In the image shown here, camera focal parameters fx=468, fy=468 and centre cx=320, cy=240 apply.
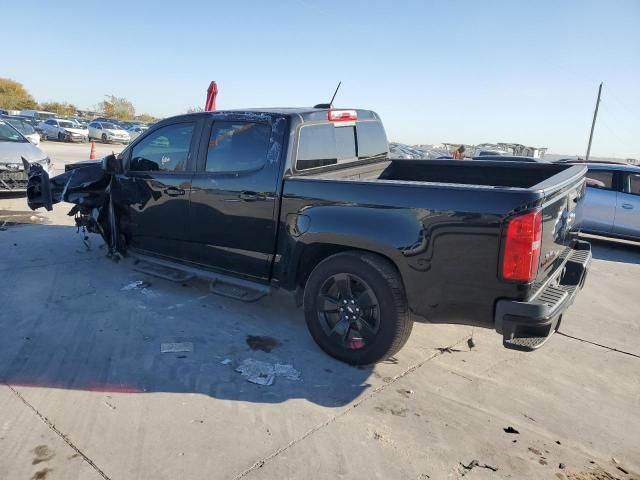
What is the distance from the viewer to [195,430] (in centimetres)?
280

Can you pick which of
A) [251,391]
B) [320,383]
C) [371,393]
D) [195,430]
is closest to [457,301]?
[371,393]

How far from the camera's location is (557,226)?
3.27 m

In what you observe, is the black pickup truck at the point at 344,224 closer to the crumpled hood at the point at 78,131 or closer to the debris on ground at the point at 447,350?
the debris on ground at the point at 447,350

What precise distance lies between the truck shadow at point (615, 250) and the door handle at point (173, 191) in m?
7.23

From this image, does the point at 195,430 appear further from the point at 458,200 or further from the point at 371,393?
the point at 458,200

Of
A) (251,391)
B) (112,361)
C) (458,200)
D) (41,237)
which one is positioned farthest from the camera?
(41,237)

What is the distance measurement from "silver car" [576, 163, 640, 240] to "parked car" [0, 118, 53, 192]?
1017cm

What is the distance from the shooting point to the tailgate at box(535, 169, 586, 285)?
2980 millimetres

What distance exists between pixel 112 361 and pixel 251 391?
44.5 inches

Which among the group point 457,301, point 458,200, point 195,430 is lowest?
point 195,430

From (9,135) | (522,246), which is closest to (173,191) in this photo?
(522,246)

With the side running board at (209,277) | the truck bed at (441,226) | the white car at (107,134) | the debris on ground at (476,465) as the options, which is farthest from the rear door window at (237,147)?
the white car at (107,134)

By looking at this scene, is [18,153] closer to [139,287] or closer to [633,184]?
[139,287]

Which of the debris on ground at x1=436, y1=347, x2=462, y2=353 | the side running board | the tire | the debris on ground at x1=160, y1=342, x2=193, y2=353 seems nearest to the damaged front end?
the side running board
